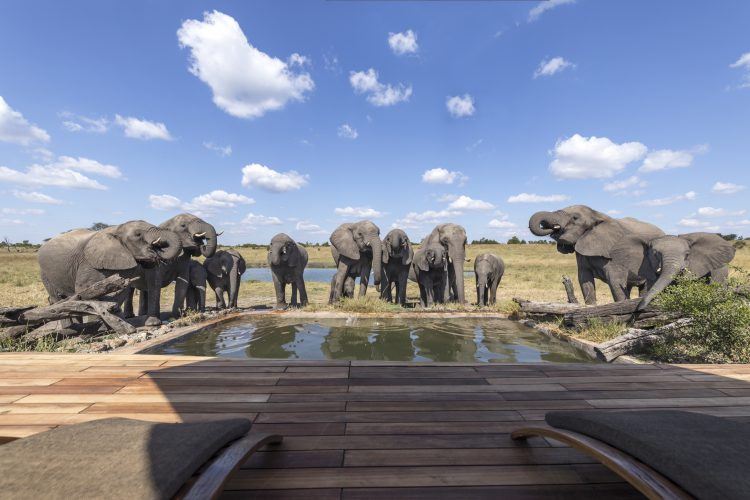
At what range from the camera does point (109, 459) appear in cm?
127

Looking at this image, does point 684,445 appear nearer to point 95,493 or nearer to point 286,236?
point 95,493

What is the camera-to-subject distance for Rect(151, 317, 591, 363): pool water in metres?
5.76

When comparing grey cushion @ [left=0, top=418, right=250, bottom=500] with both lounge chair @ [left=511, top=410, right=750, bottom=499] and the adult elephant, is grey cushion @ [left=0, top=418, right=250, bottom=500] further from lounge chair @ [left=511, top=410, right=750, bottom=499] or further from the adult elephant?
the adult elephant

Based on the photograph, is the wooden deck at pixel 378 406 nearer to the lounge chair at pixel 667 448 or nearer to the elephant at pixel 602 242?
the lounge chair at pixel 667 448

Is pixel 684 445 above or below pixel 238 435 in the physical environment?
above

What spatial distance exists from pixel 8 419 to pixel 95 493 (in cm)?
187

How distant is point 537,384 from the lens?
116 inches

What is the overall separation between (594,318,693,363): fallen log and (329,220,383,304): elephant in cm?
663

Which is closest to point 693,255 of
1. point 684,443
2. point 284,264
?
point 684,443

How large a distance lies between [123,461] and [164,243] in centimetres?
813

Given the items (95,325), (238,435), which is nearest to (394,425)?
(238,435)

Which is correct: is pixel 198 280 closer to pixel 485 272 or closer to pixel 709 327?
pixel 485 272

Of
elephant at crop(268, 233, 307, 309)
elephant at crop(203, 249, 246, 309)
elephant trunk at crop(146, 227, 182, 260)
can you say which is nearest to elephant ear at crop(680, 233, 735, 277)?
elephant at crop(268, 233, 307, 309)

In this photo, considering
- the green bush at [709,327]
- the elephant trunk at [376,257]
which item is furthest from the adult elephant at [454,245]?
the green bush at [709,327]
